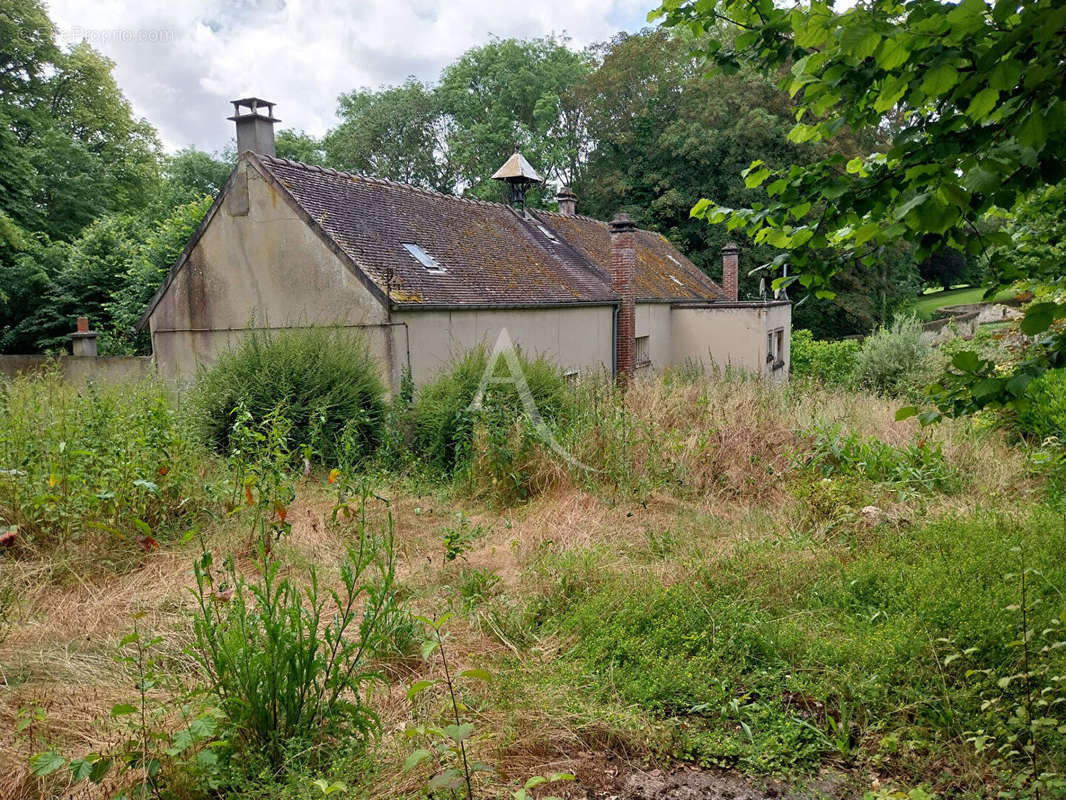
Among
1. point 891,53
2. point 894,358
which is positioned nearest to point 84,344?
point 891,53

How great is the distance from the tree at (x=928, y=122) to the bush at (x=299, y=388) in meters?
7.22

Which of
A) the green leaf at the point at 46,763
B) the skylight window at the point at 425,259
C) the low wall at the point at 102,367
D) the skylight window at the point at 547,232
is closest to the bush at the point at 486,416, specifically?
the skylight window at the point at 425,259

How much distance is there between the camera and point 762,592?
479cm

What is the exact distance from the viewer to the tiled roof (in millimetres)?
12156

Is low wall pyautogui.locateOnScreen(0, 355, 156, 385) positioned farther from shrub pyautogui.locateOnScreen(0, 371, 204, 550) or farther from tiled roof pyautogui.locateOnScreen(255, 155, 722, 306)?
shrub pyautogui.locateOnScreen(0, 371, 204, 550)

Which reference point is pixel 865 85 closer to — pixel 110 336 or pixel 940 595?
pixel 940 595

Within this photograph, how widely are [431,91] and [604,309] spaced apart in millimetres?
26312

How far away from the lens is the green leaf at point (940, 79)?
2.08 m

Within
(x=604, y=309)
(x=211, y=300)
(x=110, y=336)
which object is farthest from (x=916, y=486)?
(x=110, y=336)

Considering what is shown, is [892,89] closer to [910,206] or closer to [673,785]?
[910,206]

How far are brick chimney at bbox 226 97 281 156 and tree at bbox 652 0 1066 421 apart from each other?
11466 mm

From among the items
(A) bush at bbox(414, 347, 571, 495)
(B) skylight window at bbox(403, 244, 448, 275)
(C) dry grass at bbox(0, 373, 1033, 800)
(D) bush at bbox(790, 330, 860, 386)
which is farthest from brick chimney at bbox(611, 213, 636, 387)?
(D) bush at bbox(790, 330, 860, 386)

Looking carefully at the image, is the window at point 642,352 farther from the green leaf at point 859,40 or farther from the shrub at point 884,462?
the green leaf at point 859,40

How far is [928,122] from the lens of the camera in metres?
2.62
